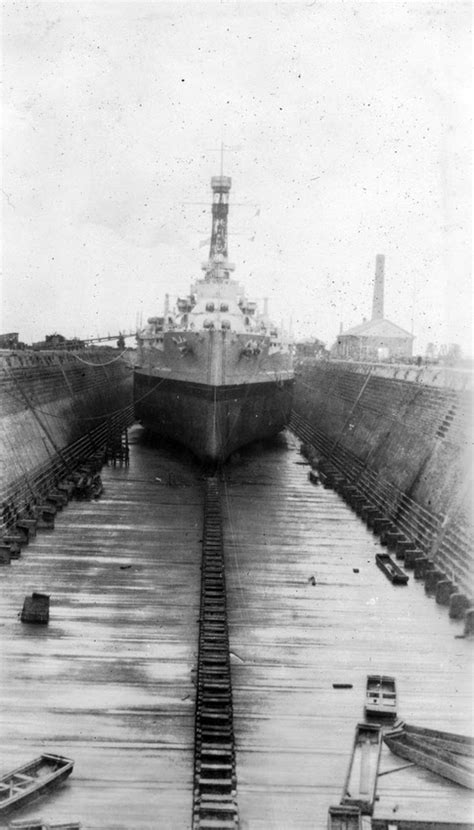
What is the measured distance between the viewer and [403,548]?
44.2 ft

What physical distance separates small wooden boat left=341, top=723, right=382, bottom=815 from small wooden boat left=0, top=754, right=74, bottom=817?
7.01 feet

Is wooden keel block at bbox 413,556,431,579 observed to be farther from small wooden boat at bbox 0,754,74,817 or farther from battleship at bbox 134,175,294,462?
battleship at bbox 134,175,294,462

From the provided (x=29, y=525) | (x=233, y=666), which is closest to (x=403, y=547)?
(x=233, y=666)

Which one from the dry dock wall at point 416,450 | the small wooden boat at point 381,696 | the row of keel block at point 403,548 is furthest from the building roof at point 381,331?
the small wooden boat at point 381,696

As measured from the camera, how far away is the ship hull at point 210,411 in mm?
21453

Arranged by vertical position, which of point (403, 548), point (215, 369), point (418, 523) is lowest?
point (403, 548)

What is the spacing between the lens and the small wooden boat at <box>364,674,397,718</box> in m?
7.53

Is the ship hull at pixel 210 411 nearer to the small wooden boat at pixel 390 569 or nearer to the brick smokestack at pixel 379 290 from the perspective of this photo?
the small wooden boat at pixel 390 569

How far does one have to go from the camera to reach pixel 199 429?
22250 mm

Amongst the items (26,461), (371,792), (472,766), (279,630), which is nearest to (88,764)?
(371,792)

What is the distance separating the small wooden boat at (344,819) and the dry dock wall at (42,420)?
9.62 meters

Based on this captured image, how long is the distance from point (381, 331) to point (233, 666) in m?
51.6

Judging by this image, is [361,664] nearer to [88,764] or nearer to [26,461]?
[88,764]

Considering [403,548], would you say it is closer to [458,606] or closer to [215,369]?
[458,606]
